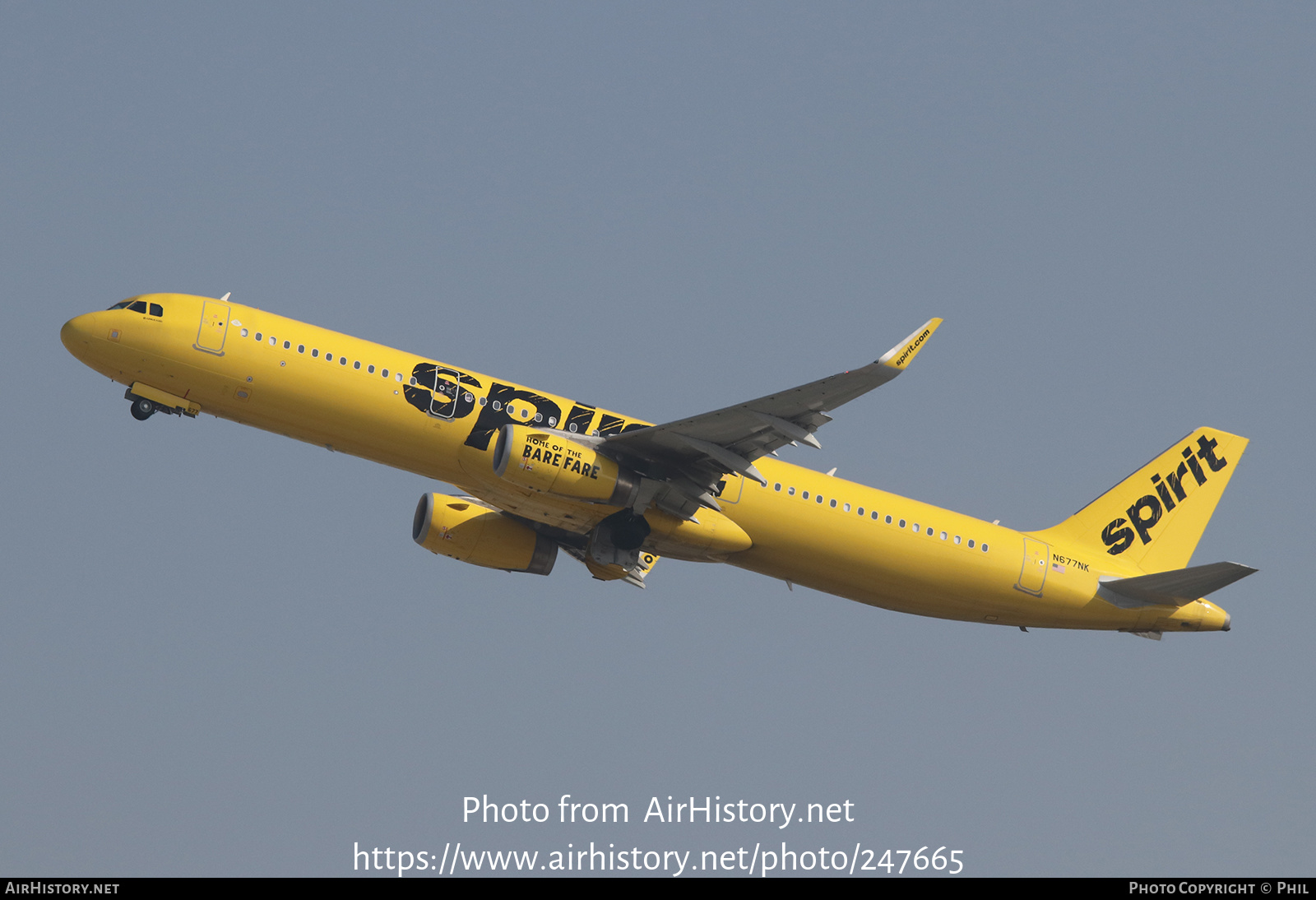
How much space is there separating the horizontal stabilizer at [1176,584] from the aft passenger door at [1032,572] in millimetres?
2102

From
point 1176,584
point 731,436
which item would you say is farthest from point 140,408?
point 1176,584

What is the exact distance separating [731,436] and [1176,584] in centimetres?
1508

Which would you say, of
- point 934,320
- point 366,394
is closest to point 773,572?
point 934,320

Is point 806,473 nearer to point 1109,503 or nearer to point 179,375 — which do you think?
point 1109,503

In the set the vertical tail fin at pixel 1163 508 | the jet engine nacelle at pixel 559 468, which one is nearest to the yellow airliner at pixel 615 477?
the jet engine nacelle at pixel 559 468

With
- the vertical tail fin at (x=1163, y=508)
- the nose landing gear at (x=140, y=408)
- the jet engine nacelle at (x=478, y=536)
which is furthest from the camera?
the vertical tail fin at (x=1163, y=508)

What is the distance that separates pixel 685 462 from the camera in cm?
3850

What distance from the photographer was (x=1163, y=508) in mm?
46594

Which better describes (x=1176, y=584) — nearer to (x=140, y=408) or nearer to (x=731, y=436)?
(x=731, y=436)

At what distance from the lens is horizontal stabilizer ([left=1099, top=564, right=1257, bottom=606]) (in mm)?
40344

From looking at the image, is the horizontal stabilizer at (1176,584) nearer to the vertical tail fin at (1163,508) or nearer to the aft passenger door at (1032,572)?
the vertical tail fin at (1163,508)

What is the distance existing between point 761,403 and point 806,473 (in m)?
5.54

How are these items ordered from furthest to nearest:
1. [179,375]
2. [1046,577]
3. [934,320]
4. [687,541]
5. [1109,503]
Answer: [1109,503], [1046,577], [687,541], [179,375], [934,320]

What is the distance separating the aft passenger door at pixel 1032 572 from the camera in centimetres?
4269
